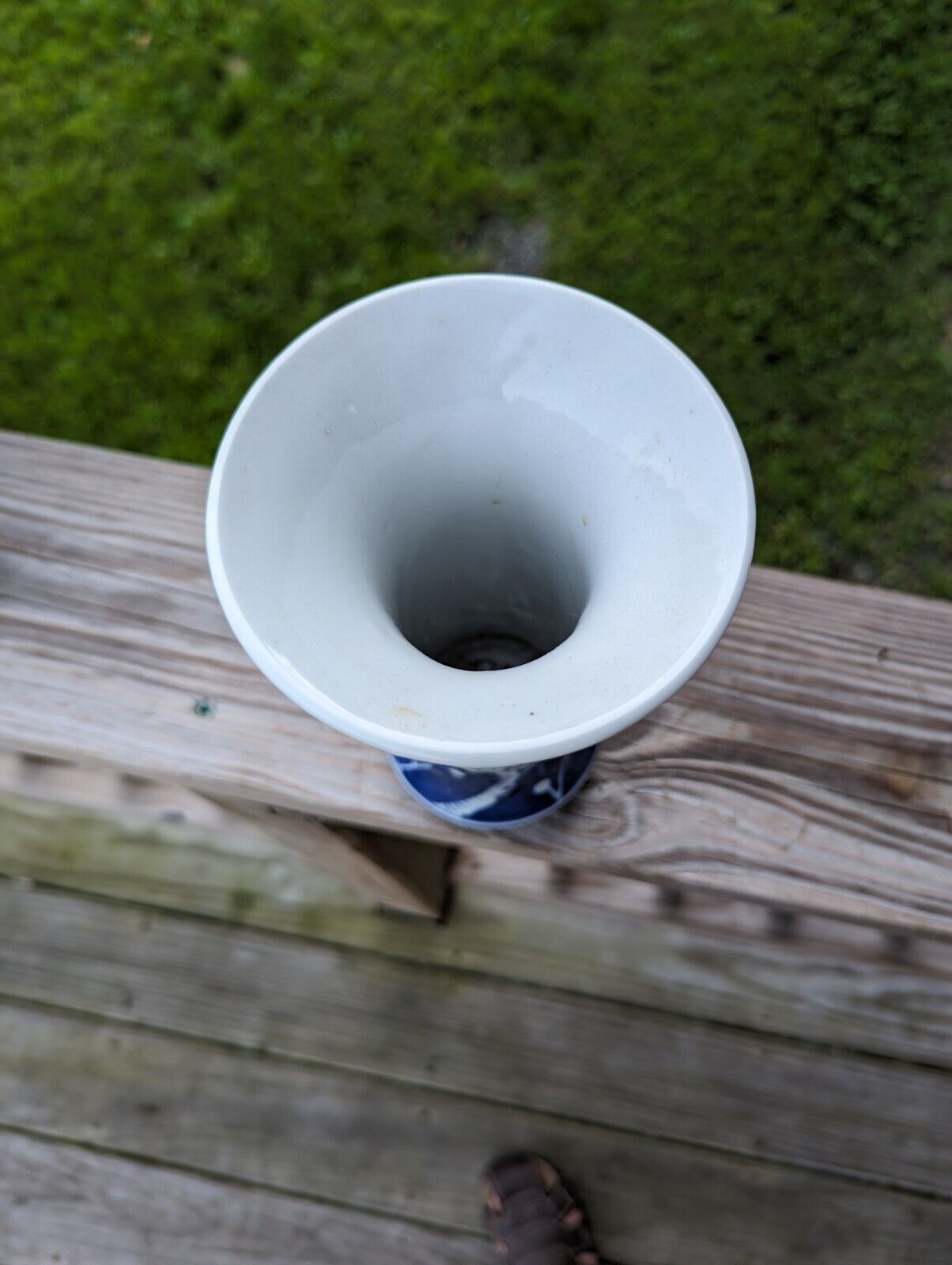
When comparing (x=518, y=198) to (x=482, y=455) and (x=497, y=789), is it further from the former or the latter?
(x=497, y=789)

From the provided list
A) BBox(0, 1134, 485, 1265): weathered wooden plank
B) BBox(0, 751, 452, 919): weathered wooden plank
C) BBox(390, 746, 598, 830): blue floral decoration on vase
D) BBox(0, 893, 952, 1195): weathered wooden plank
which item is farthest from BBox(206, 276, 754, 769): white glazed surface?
BBox(0, 1134, 485, 1265): weathered wooden plank

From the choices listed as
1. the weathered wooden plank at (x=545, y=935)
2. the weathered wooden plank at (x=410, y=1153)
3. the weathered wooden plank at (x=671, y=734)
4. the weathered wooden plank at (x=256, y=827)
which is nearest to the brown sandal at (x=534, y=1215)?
the weathered wooden plank at (x=410, y=1153)

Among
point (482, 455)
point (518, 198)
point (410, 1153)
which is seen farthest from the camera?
point (518, 198)

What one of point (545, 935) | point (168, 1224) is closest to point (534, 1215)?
point (545, 935)

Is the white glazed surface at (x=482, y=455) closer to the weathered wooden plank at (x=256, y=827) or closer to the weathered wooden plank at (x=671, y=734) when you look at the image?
the weathered wooden plank at (x=671, y=734)

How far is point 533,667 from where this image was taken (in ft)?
1.86

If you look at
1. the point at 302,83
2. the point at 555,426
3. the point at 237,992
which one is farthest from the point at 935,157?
the point at 237,992

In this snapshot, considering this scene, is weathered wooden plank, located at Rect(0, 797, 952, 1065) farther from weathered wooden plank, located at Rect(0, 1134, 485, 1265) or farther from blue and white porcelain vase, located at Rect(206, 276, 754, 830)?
blue and white porcelain vase, located at Rect(206, 276, 754, 830)

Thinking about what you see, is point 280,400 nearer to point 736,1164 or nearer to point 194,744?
point 194,744

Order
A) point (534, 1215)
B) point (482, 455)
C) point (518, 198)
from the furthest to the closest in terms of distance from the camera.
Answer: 1. point (518, 198)
2. point (534, 1215)
3. point (482, 455)

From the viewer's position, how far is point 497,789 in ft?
2.27

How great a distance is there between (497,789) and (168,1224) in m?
0.98

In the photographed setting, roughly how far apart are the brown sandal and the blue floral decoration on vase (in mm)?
708

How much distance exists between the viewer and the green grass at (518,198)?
1.67m
